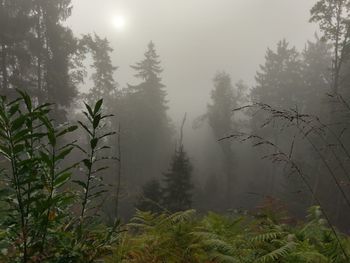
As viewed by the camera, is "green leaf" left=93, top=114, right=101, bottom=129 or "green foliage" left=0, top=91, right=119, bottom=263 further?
"green leaf" left=93, top=114, right=101, bottom=129

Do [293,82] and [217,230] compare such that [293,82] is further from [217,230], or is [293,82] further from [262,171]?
[217,230]

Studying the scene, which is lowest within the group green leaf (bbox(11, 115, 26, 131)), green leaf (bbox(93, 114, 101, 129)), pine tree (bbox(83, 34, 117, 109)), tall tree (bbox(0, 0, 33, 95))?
green leaf (bbox(11, 115, 26, 131))

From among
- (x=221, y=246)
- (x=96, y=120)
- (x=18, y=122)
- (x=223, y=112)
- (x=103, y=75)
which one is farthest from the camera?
(x=223, y=112)

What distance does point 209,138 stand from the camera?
58.0m

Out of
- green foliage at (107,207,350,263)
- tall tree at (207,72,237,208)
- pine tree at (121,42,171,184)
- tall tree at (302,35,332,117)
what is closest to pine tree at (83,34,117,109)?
pine tree at (121,42,171,184)

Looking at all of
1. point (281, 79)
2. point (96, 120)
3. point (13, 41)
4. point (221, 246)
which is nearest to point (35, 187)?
point (96, 120)

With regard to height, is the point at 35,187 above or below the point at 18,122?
below

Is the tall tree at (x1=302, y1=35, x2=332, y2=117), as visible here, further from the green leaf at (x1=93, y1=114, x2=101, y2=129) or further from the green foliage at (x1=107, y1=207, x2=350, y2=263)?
the green leaf at (x1=93, y1=114, x2=101, y2=129)

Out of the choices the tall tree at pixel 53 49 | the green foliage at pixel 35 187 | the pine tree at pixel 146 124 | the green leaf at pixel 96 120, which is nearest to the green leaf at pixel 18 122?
the green foliage at pixel 35 187

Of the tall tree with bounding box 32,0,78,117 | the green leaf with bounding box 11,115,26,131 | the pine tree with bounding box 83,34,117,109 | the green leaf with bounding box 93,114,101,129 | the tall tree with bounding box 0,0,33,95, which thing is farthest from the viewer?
the pine tree with bounding box 83,34,117,109

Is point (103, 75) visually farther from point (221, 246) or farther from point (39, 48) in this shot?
point (221, 246)

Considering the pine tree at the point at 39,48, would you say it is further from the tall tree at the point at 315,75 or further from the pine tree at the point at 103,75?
the tall tree at the point at 315,75

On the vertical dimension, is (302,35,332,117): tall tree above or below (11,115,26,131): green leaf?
above

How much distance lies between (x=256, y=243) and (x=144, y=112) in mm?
38364
